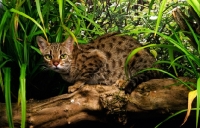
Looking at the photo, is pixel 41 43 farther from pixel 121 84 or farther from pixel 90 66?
pixel 121 84

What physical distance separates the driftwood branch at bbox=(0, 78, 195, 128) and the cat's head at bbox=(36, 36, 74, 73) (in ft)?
1.00

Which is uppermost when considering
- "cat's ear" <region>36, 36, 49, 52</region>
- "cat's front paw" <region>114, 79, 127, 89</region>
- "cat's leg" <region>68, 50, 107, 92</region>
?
"cat's ear" <region>36, 36, 49, 52</region>

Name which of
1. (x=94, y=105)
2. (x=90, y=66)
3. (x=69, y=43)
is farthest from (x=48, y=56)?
(x=94, y=105)

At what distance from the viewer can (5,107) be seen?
8.83 ft

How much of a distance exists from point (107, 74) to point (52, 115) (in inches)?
23.3

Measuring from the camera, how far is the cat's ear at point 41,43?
2.85 metres

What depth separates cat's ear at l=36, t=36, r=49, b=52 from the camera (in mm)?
2846

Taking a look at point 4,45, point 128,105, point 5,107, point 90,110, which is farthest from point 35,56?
point 128,105

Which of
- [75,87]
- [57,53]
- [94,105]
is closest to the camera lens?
[94,105]

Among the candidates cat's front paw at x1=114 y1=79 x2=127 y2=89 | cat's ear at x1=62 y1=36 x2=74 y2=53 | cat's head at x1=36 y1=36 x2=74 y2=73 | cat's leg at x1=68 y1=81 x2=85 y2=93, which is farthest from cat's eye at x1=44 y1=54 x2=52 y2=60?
cat's front paw at x1=114 y1=79 x2=127 y2=89

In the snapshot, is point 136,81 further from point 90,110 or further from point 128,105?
point 90,110

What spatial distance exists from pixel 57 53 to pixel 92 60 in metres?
0.27

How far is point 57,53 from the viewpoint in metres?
2.87

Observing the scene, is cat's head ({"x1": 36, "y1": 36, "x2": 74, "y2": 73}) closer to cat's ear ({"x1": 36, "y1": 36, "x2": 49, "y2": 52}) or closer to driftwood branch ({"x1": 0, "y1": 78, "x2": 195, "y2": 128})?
cat's ear ({"x1": 36, "y1": 36, "x2": 49, "y2": 52})
